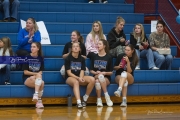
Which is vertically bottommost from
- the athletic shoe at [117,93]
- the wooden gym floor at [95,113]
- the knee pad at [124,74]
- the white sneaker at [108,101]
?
the wooden gym floor at [95,113]

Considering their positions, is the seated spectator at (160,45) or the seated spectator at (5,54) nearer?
the seated spectator at (5,54)

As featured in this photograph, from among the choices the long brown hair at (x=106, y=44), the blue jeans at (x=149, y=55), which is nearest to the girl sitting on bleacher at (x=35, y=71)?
the long brown hair at (x=106, y=44)

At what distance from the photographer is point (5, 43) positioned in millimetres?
10875

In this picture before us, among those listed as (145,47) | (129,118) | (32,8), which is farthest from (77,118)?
(32,8)

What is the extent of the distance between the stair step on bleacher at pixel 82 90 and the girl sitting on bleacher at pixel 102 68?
33 cm

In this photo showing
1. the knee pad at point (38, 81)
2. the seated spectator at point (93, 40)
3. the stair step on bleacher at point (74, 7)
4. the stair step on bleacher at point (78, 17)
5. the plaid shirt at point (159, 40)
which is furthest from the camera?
the stair step on bleacher at point (74, 7)

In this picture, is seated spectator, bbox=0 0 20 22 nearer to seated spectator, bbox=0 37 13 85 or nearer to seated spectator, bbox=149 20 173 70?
seated spectator, bbox=0 37 13 85

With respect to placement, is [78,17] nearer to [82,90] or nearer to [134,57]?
[134,57]

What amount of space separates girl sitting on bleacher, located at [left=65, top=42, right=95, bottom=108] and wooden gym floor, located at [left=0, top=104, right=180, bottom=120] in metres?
0.47

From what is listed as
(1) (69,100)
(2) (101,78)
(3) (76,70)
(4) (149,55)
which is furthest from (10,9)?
(4) (149,55)

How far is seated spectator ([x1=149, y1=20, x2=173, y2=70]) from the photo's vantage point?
1202 cm

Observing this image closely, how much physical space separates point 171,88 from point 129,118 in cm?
314

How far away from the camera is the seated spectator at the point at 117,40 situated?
38.1 ft

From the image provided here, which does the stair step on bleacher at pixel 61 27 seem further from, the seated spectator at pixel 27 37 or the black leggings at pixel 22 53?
the black leggings at pixel 22 53
